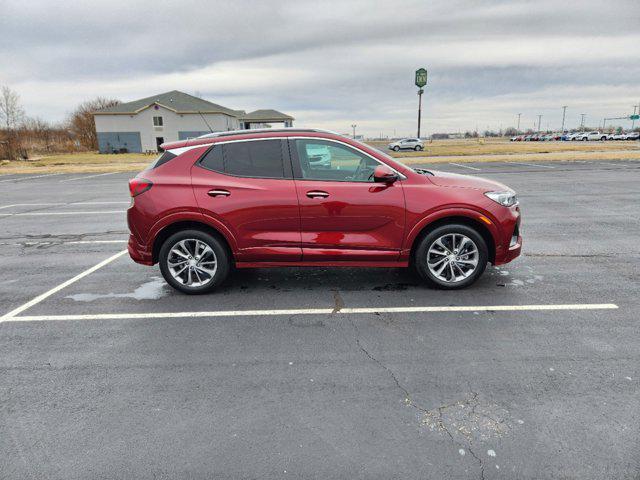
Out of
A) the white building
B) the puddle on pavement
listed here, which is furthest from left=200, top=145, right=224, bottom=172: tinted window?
the white building

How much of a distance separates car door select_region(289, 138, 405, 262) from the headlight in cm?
106

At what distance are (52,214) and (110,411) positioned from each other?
10.1 m

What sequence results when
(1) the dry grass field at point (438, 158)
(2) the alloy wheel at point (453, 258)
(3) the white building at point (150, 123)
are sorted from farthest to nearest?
(3) the white building at point (150, 123)
(1) the dry grass field at point (438, 158)
(2) the alloy wheel at point (453, 258)

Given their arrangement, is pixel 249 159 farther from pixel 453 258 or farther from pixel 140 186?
pixel 453 258

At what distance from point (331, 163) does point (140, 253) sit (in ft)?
8.26

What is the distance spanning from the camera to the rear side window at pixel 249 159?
202 inches

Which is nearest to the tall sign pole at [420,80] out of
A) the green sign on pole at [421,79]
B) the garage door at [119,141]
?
the green sign on pole at [421,79]

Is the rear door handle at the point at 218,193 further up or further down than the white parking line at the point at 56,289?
further up

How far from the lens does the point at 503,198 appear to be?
202 inches

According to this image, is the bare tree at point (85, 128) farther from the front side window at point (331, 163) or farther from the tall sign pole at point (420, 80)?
the front side window at point (331, 163)

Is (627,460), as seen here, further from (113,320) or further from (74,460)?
(113,320)

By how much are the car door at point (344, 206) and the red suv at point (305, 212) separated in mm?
12

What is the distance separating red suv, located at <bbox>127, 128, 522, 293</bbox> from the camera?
16.5ft

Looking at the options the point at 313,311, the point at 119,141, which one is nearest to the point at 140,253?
the point at 313,311
